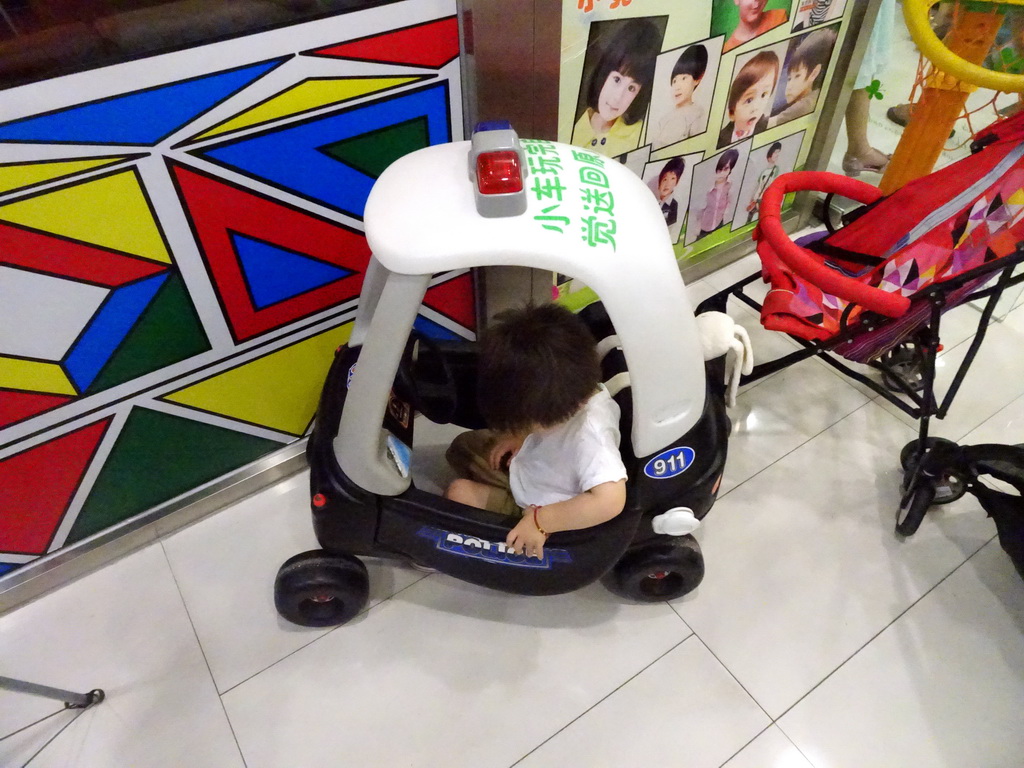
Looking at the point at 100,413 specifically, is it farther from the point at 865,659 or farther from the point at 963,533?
the point at 963,533

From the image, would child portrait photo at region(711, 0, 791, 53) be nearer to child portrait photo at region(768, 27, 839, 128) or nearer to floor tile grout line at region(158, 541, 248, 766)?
child portrait photo at region(768, 27, 839, 128)

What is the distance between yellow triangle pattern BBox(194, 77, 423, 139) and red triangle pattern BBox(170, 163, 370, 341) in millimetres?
84

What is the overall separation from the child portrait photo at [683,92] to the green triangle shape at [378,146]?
47 centimetres

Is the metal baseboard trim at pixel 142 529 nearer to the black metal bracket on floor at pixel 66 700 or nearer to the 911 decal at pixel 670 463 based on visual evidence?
the black metal bracket on floor at pixel 66 700

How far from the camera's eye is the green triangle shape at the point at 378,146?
939 millimetres

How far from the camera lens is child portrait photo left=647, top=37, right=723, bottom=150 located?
46.4 inches

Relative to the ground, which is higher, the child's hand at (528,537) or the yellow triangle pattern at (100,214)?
the yellow triangle pattern at (100,214)

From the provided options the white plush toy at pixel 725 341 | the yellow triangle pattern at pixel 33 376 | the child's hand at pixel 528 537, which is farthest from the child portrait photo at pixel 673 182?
the yellow triangle pattern at pixel 33 376

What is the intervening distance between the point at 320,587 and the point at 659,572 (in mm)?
521

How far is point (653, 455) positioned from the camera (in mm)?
863

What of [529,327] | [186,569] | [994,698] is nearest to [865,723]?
[994,698]

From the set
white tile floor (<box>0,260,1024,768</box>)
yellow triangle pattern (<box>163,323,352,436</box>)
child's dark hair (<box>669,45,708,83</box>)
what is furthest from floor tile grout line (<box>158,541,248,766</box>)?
child's dark hair (<box>669,45,708,83</box>)

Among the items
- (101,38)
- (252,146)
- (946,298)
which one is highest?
(101,38)

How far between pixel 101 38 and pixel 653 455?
80cm
